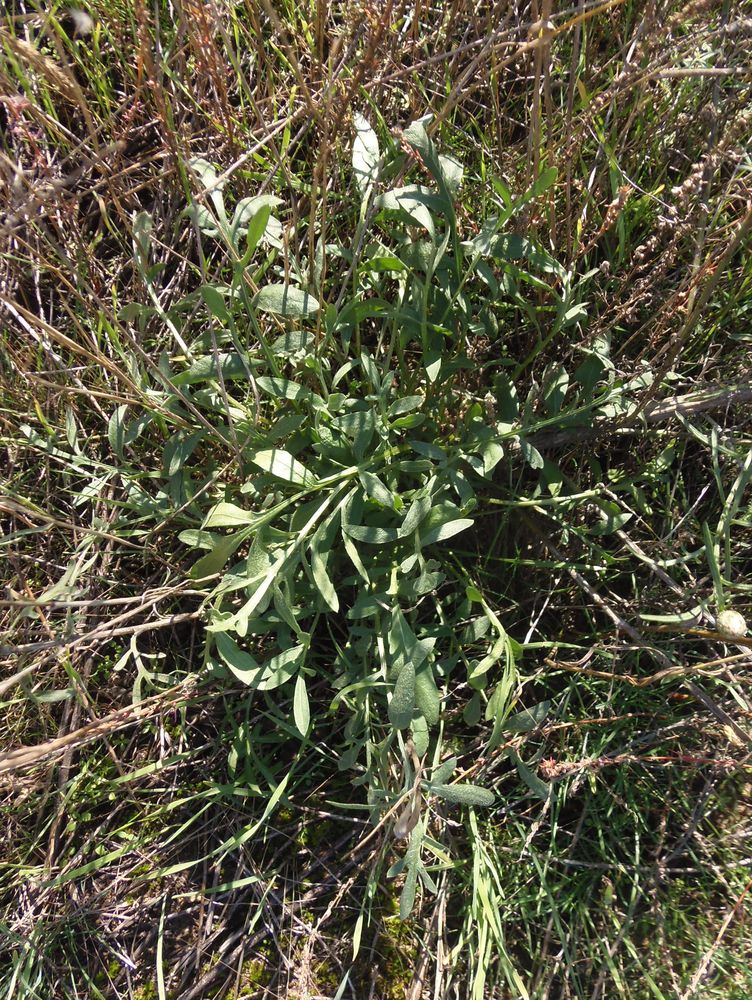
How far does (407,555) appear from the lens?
1.29 meters

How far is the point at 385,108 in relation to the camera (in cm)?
149

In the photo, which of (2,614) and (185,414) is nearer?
(185,414)

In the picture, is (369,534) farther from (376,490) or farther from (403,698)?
(403,698)

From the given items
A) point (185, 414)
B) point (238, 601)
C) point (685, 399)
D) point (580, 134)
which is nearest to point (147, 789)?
point (238, 601)

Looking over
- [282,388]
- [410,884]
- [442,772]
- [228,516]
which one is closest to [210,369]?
[282,388]

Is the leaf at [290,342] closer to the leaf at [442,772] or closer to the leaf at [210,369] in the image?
the leaf at [210,369]

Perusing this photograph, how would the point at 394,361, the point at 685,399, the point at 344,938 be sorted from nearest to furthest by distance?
the point at 685,399
the point at 344,938
the point at 394,361

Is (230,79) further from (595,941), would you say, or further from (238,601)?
(595,941)

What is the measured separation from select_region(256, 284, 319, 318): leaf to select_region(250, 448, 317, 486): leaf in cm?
21

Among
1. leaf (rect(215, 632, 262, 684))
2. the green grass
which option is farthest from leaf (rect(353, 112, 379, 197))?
leaf (rect(215, 632, 262, 684))

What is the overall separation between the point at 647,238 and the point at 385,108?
551mm

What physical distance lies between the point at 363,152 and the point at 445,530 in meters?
0.60

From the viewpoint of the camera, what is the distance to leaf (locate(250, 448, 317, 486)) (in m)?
1.18

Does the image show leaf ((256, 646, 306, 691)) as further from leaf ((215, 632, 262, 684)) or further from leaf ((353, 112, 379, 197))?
leaf ((353, 112, 379, 197))
